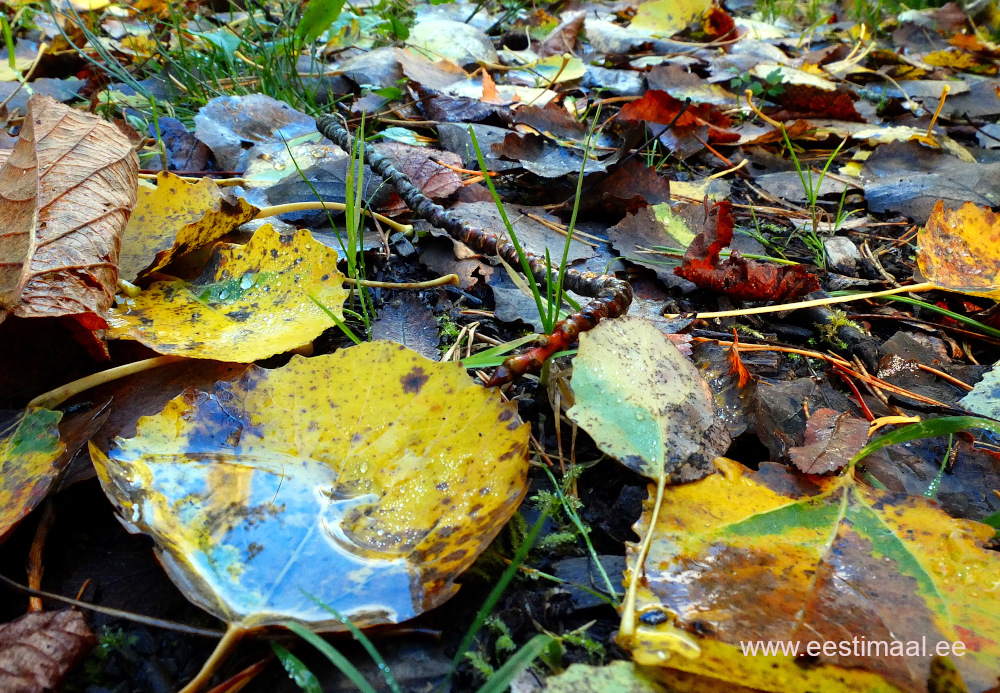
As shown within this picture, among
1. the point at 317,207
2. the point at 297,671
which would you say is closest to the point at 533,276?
the point at 317,207

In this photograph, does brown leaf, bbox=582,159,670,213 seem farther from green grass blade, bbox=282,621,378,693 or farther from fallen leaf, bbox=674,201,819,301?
green grass blade, bbox=282,621,378,693

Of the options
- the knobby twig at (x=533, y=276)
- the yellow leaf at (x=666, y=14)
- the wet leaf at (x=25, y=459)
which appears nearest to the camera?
the wet leaf at (x=25, y=459)

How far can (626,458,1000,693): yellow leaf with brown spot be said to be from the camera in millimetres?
605

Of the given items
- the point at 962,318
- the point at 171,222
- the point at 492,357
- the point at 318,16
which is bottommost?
the point at 962,318

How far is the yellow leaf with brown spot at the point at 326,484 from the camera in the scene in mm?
656

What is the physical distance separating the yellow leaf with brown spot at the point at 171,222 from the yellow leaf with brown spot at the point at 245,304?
0.14 feet

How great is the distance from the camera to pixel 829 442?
85cm

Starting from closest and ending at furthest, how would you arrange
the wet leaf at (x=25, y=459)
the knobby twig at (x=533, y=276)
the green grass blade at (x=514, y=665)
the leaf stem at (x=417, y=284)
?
the green grass blade at (x=514, y=665) < the wet leaf at (x=25, y=459) < the knobby twig at (x=533, y=276) < the leaf stem at (x=417, y=284)

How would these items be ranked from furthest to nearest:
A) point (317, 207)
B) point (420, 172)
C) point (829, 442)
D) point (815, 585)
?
point (420, 172) < point (317, 207) < point (829, 442) < point (815, 585)

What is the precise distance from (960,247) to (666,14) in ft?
7.93

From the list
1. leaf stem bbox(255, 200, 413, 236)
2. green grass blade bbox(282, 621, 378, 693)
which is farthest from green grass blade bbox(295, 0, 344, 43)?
green grass blade bbox(282, 621, 378, 693)

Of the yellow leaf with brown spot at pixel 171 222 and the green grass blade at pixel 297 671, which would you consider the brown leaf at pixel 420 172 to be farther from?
the green grass blade at pixel 297 671

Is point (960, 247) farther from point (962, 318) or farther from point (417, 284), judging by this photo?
point (417, 284)

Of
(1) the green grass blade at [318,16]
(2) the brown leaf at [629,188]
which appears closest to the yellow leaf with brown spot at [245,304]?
(2) the brown leaf at [629,188]
